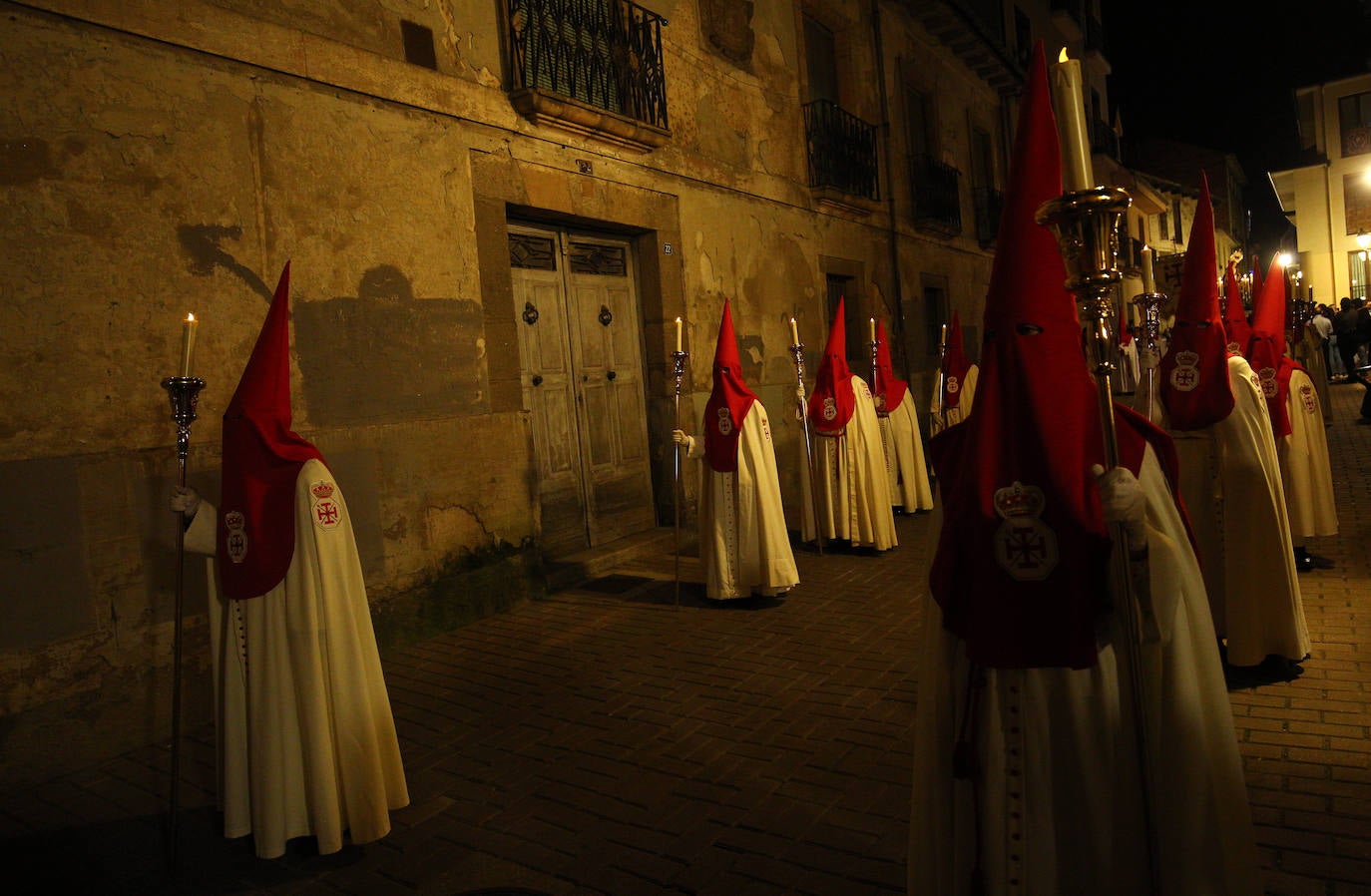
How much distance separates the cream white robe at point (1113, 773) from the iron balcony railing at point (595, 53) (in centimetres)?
653

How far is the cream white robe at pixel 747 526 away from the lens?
6.31 meters

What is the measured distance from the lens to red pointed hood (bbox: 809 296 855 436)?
7926 millimetres

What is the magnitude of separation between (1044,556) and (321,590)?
2463 mm

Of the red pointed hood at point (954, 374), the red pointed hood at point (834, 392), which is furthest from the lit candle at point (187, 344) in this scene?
the red pointed hood at point (954, 374)

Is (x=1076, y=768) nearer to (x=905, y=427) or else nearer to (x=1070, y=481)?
(x=1070, y=481)

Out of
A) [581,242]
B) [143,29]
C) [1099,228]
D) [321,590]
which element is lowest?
[321,590]

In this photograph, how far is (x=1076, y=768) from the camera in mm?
2033

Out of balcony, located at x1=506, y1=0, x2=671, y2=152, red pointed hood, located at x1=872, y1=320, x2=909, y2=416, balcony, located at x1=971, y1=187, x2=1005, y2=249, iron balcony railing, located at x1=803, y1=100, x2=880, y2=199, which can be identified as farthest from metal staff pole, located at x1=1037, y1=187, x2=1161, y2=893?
balcony, located at x1=971, y1=187, x2=1005, y2=249

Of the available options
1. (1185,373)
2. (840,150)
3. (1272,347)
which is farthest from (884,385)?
(1185,373)

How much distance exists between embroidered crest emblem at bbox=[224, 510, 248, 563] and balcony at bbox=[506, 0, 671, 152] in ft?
16.2

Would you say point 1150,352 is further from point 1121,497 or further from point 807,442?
point 807,442

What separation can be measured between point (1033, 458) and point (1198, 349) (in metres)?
2.73

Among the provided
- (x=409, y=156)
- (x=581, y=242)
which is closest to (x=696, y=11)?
(x=581, y=242)

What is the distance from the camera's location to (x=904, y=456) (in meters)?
9.42
